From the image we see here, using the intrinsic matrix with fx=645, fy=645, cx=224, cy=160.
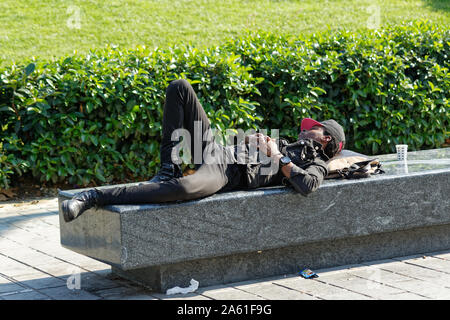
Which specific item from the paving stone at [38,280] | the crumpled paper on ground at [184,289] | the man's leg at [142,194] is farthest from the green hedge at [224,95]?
the crumpled paper on ground at [184,289]

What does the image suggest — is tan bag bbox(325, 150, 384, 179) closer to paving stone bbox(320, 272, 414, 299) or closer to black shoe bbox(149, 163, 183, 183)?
Result: paving stone bbox(320, 272, 414, 299)

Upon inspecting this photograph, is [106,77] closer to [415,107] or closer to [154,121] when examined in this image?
[154,121]

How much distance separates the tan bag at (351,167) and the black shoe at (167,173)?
118 centimetres

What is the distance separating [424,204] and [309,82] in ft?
11.5

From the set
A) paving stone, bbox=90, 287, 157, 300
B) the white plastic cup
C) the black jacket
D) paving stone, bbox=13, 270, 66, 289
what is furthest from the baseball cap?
paving stone, bbox=13, 270, 66, 289

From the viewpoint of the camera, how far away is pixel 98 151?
7512 millimetres

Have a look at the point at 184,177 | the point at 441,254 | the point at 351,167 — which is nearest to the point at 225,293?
the point at 184,177

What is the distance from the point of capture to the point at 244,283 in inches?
182

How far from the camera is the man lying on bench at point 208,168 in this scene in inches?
166

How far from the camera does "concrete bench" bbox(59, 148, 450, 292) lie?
4.18 metres

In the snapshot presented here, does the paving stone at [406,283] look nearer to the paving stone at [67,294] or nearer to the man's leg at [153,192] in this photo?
the man's leg at [153,192]

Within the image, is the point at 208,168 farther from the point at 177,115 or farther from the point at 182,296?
the point at 182,296

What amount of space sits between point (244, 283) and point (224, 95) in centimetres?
361
